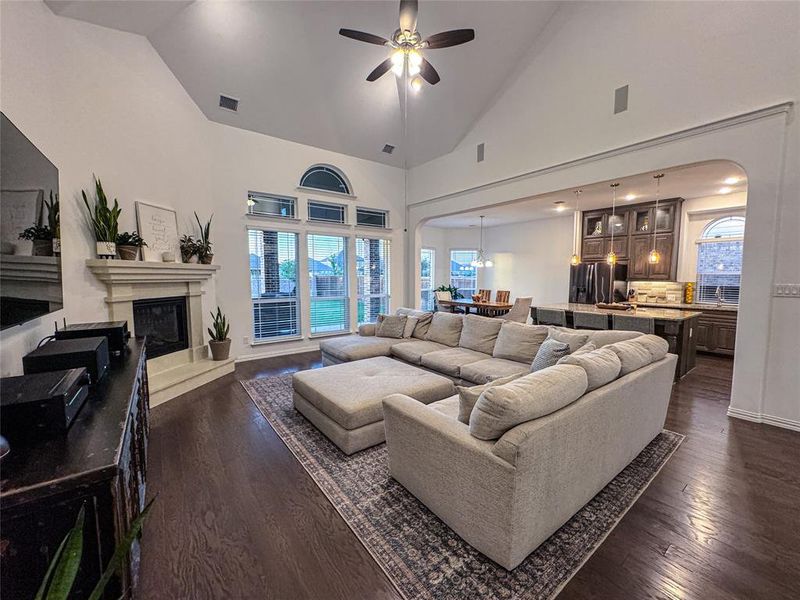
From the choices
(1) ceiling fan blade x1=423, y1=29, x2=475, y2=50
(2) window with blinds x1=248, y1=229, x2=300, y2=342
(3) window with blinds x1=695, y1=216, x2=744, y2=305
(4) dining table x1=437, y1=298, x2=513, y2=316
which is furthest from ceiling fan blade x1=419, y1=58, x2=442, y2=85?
(3) window with blinds x1=695, y1=216, x2=744, y2=305

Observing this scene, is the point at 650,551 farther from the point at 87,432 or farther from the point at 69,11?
the point at 69,11

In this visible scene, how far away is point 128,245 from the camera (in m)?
3.46

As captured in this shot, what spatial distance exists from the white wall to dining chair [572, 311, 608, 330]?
4.64 metres

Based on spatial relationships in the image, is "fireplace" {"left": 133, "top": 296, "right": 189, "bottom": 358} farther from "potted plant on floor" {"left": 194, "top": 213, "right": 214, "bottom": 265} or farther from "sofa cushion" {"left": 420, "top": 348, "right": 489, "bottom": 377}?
"sofa cushion" {"left": 420, "top": 348, "right": 489, "bottom": 377}

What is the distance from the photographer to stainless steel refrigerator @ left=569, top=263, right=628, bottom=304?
22.5 ft

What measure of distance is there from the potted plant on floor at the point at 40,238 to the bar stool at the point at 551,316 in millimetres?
5640

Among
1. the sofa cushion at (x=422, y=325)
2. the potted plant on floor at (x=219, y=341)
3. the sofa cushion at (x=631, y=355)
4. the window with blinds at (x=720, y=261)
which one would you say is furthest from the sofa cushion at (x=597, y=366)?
the window with blinds at (x=720, y=261)

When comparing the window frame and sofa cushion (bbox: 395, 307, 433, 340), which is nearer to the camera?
sofa cushion (bbox: 395, 307, 433, 340)

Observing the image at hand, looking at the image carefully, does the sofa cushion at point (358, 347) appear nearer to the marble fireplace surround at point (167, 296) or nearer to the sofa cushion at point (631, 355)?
the marble fireplace surround at point (167, 296)

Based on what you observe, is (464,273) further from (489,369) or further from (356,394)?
(356,394)

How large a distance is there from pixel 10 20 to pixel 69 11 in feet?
3.07

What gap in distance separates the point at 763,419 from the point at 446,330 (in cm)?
317

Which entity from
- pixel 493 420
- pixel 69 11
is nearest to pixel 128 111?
pixel 69 11

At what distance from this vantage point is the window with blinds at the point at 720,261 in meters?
5.89
